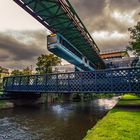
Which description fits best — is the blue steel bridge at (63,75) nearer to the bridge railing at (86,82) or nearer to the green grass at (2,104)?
the bridge railing at (86,82)

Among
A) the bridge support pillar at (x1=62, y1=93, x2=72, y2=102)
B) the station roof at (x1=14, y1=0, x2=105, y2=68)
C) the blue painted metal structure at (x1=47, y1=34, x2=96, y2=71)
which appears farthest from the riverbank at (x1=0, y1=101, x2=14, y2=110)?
the bridge support pillar at (x1=62, y1=93, x2=72, y2=102)

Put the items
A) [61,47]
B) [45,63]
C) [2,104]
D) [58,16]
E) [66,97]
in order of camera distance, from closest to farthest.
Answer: [58,16] < [2,104] < [61,47] < [66,97] < [45,63]

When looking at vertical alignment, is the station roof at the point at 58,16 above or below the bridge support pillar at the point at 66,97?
above

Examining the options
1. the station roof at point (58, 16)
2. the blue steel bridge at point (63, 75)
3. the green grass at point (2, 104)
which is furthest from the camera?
the green grass at point (2, 104)

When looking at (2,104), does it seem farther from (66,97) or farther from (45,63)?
(45,63)

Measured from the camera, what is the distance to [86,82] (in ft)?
60.4

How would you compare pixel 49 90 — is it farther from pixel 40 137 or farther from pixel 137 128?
pixel 137 128

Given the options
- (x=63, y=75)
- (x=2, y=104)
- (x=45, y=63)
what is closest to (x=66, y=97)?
(x=45, y=63)

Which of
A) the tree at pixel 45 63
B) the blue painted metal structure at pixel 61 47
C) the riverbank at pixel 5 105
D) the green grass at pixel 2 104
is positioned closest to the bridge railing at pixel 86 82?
the riverbank at pixel 5 105

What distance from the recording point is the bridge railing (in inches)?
634

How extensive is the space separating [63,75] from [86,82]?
3364 millimetres

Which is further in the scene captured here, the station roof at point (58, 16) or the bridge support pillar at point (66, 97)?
the bridge support pillar at point (66, 97)

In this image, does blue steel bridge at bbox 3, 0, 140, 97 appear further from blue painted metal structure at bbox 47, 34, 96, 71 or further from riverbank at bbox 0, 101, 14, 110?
riverbank at bbox 0, 101, 14, 110

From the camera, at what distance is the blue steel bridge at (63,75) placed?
16620mm
